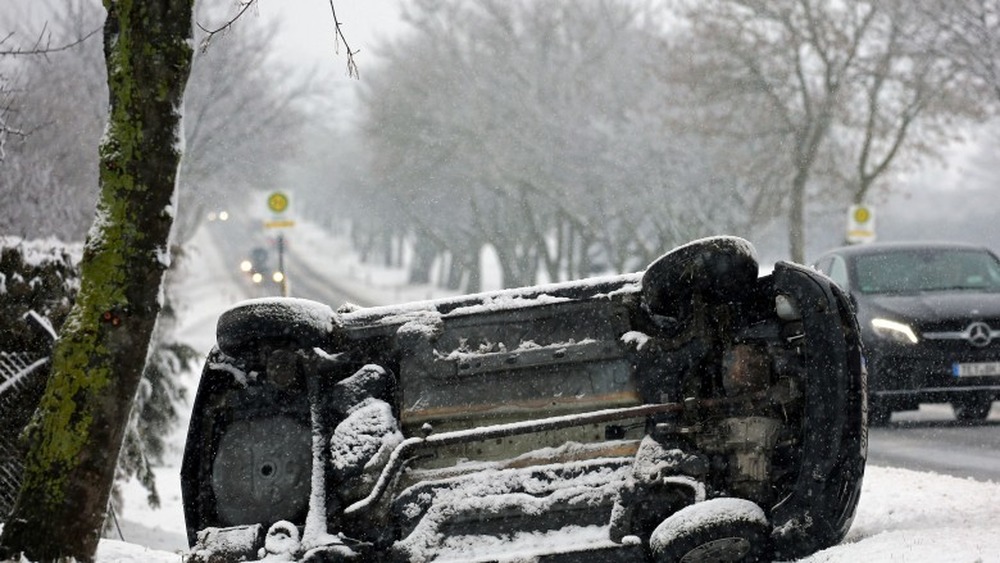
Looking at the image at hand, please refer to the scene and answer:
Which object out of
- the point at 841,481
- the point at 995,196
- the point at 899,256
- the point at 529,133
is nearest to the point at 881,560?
the point at 841,481

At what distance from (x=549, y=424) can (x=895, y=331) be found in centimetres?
785

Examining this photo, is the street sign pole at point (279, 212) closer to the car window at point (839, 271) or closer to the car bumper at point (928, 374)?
the car window at point (839, 271)

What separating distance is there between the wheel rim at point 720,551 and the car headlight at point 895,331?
25.5 ft

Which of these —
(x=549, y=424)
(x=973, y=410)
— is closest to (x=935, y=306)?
(x=973, y=410)

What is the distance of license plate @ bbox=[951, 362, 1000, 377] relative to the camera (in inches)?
502

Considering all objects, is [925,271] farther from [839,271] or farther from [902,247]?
[839,271]

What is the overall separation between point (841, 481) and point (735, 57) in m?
28.8

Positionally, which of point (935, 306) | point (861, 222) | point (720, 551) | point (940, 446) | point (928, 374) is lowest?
point (940, 446)

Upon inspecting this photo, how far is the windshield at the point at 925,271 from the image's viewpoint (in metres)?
13.9

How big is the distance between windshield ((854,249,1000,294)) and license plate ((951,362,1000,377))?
1.23m

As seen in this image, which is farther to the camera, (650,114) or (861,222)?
(650,114)

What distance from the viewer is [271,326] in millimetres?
6348

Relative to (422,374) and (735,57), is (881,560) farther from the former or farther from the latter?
(735,57)

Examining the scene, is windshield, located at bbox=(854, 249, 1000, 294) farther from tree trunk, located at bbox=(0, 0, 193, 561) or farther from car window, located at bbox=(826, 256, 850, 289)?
tree trunk, located at bbox=(0, 0, 193, 561)
